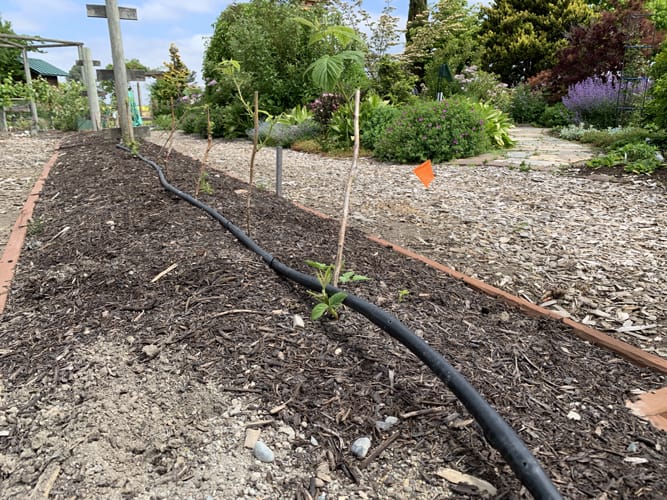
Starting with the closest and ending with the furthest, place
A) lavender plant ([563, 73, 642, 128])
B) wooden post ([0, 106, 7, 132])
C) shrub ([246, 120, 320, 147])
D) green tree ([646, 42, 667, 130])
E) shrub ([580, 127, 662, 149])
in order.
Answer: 1. green tree ([646, 42, 667, 130])
2. shrub ([580, 127, 662, 149])
3. shrub ([246, 120, 320, 147])
4. lavender plant ([563, 73, 642, 128])
5. wooden post ([0, 106, 7, 132])

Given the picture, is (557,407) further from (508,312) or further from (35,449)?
(35,449)

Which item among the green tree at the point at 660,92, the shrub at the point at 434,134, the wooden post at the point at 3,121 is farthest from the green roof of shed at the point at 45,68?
the green tree at the point at 660,92

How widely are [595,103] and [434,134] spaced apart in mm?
5597

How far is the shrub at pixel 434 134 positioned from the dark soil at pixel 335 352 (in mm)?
3896

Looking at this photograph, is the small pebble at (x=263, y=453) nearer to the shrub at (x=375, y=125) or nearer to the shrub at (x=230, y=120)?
the shrub at (x=375, y=125)

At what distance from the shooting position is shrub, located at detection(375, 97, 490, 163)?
622 cm

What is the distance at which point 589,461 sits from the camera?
1200mm

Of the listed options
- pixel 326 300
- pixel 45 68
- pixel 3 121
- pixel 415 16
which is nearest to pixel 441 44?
pixel 415 16

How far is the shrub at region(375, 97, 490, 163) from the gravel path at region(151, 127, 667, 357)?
0.26 metres

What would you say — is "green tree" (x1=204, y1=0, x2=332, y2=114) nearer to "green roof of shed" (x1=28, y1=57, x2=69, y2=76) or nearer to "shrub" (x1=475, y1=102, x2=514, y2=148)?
"shrub" (x1=475, y1=102, x2=514, y2=148)

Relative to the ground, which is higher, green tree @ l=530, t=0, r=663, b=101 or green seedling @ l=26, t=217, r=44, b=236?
green tree @ l=530, t=0, r=663, b=101

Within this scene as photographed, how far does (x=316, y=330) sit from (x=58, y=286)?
1.27 m

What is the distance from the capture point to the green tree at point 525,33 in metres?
16.4

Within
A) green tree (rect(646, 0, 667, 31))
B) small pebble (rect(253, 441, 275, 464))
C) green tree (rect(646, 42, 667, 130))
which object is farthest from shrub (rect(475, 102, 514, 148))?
small pebble (rect(253, 441, 275, 464))
